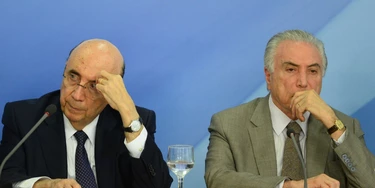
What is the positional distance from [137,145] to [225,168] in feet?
1.35

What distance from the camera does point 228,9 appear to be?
357cm

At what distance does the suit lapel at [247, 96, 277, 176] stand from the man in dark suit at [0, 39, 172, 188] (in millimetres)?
431

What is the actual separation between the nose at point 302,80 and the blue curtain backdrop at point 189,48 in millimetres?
574

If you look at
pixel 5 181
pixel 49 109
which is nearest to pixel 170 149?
pixel 49 109

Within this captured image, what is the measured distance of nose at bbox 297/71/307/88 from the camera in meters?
3.01

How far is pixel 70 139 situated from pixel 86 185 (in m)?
0.25

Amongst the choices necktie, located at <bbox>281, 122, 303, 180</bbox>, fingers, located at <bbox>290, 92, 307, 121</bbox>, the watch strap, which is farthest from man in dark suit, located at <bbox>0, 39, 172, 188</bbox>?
the watch strap

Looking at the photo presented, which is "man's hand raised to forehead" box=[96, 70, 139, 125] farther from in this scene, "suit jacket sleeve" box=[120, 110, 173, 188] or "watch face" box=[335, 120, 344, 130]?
"watch face" box=[335, 120, 344, 130]

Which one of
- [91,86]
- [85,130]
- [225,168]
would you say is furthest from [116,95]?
[225,168]

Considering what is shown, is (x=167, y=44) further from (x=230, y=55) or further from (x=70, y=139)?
(x=70, y=139)

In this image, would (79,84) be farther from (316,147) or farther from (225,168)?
(316,147)

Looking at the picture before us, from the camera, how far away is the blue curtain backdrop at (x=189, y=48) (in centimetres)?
342

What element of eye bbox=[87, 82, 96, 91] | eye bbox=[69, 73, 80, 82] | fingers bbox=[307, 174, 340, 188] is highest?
eye bbox=[69, 73, 80, 82]

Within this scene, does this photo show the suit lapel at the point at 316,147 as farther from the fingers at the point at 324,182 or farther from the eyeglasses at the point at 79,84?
the eyeglasses at the point at 79,84
